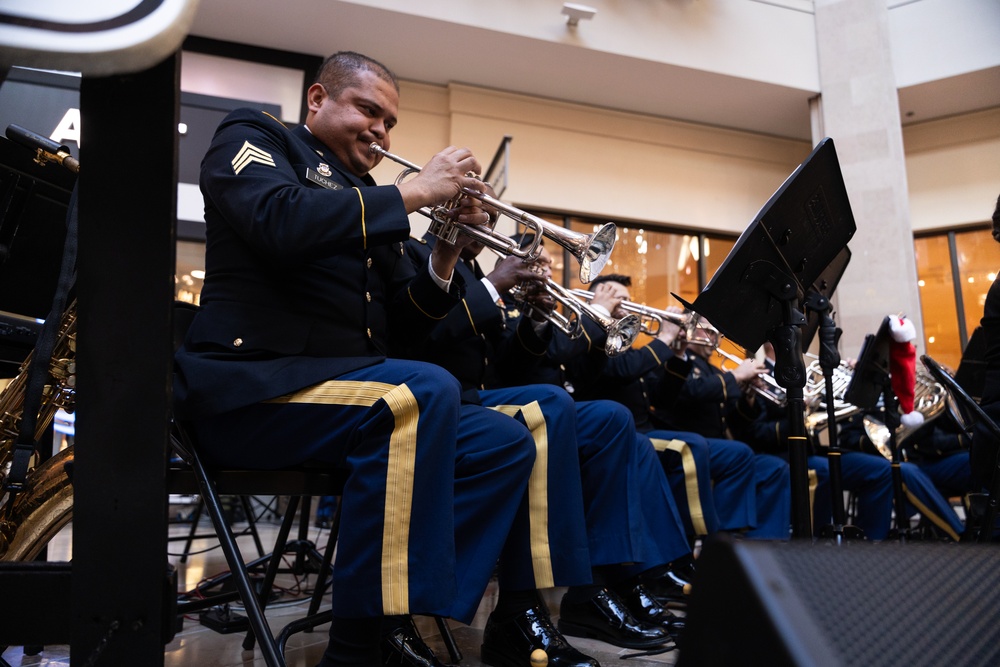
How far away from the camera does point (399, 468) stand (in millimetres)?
1374

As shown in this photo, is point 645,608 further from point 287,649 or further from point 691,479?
point 691,479

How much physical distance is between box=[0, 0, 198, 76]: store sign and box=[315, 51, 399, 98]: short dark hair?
1.45m

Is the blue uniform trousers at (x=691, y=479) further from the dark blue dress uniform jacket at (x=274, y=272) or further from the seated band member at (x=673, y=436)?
the dark blue dress uniform jacket at (x=274, y=272)

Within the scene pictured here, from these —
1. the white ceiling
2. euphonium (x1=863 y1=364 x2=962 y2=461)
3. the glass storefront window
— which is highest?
the white ceiling

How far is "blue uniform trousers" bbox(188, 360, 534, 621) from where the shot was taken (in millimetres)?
1338

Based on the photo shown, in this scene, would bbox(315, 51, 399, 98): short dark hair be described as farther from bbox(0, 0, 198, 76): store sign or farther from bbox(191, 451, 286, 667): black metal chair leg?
bbox(0, 0, 198, 76): store sign

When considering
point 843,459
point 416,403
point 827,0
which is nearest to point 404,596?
point 416,403

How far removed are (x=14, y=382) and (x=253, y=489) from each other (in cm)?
96

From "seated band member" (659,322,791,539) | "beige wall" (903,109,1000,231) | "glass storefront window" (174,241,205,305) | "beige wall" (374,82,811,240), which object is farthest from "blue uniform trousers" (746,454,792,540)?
"beige wall" (903,109,1000,231)

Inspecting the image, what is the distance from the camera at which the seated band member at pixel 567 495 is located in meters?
1.83

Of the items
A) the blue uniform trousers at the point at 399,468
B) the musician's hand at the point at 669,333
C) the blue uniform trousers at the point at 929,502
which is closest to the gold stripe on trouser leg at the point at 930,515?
the blue uniform trousers at the point at 929,502

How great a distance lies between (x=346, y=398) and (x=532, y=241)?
1.34 m

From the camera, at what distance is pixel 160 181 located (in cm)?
86

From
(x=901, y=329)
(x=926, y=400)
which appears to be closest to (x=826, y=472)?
(x=926, y=400)
